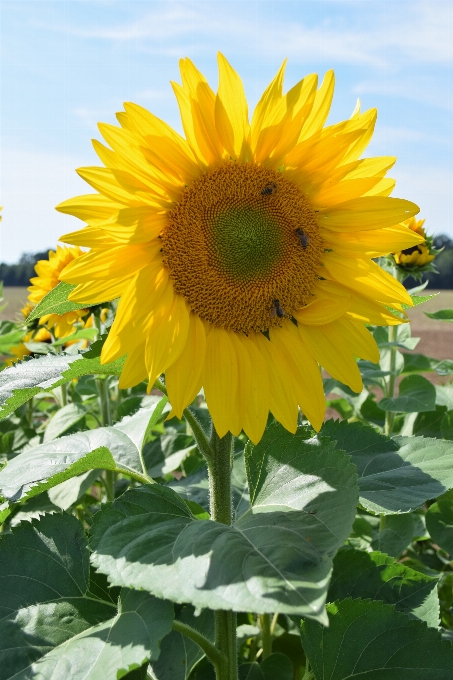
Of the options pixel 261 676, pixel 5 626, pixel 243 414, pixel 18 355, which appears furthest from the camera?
pixel 18 355

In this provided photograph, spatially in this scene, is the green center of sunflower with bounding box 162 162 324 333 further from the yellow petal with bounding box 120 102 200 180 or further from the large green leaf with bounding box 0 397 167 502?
the large green leaf with bounding box 0 397 167 502

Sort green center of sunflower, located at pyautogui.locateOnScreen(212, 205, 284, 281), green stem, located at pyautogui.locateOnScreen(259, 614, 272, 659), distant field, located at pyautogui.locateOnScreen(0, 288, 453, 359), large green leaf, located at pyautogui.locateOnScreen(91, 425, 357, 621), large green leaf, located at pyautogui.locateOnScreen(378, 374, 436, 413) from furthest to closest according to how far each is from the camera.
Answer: distant field, located at pyautogui.locateOnScreen(0, 288, 453, 359) → large green leaf, located at pyautogui.locateOnScreen(378, 374, 436, 413) → green stem, located at pyautogui.locateOnScreen(259, 614, 272, 659) → green center of sunflower, located at pyautogui.locateOnScreen(212, 205, 284, 281) → large green leaf, located at pyautogui.locateOnScreen(91, 425, 357, 621)

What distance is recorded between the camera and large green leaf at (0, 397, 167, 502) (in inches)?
51.4

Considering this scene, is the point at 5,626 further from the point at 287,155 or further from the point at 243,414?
the point at 287,155

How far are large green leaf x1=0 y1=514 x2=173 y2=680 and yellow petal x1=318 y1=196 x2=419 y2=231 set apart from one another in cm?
81

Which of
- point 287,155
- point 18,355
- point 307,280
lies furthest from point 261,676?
point 18,355

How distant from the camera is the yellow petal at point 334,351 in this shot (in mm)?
1447

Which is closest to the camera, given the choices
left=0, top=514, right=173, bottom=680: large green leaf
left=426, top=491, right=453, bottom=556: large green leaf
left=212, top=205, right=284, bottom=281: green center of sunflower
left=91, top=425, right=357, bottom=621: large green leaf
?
left=91, top=425, right=357, bottom=621: large green leaf

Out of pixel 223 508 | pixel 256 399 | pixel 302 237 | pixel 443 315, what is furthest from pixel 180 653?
pixel 443 315

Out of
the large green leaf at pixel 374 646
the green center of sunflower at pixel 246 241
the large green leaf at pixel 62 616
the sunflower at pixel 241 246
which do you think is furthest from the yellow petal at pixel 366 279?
the large green leaf at pixel 62 616

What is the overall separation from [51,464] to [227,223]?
0.61 m

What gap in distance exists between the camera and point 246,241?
1497 mm

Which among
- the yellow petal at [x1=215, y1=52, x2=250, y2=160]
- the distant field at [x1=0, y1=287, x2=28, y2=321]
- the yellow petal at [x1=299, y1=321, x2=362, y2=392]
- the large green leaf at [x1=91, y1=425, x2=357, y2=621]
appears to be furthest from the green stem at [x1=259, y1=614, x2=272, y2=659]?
the distant field at [x1=0, y1=287, x2=28, y2=321]

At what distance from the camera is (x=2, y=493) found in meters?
1.31
